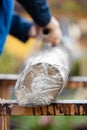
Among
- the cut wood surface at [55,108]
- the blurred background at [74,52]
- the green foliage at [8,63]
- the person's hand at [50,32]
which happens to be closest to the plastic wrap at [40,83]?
the cut wood surface at [55,108]

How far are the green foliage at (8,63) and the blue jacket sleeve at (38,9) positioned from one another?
3.41 meters

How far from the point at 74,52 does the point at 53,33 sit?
5.22 feet

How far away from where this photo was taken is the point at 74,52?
378 centimetres

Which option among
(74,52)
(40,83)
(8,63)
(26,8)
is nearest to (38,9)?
(26,8)

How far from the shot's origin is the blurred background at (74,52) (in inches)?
134

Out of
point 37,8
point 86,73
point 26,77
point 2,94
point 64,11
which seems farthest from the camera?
point 64,11

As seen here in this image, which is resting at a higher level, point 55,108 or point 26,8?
point 26,8

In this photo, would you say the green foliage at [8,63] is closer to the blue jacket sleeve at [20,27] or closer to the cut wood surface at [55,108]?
the blue jacket sleeve at [20,27]

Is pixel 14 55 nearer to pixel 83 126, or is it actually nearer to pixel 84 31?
pixel 84 31

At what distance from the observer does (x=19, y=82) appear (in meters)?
1.20

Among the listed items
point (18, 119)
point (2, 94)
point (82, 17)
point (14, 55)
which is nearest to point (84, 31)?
point (82, 17)

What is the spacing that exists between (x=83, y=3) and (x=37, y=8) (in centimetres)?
500

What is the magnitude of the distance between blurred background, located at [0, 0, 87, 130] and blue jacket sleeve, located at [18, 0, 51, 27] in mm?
999

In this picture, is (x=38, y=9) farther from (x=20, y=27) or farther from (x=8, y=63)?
(x=8, y=63)
